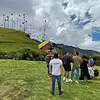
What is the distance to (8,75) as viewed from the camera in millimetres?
24312

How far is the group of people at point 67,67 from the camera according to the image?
16844mm

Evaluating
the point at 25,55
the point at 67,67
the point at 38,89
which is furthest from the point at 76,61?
the point at 25,55

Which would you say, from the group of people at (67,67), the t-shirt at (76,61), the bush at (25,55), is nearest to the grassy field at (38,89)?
the group of people at (67,67)

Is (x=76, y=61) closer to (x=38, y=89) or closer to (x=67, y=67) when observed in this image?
(x=67, y=67)

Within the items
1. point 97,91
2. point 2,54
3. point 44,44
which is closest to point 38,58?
point 2,54

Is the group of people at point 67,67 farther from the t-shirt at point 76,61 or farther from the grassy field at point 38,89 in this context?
the grassy field at point 38,89

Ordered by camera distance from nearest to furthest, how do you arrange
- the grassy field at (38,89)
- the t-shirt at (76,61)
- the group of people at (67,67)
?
1. the group of people at (67,67)
2. the grassy field at (38,89)
3. the t-shirt at (76,61)

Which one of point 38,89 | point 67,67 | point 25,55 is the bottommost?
point 38,89

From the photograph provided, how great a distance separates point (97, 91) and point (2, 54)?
44.0 meters

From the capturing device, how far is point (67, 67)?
833 inches

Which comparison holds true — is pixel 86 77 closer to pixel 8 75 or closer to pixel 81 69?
pixel 81 69

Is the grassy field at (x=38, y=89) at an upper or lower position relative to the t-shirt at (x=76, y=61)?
lower

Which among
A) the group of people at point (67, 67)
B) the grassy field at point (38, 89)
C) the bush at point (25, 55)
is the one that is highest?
the bush at point (25, 55)

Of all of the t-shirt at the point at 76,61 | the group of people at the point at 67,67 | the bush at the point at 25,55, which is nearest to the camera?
the group of people at the point at 67,67
